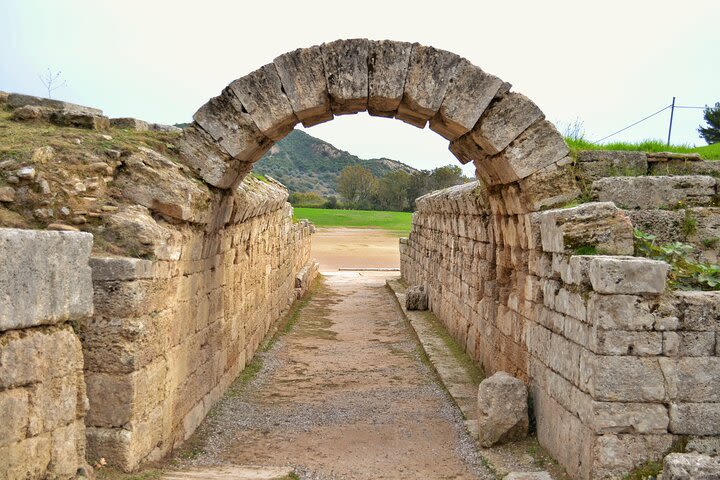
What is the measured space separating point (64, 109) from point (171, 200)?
1957 mm

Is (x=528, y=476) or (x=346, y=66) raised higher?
(x=346, y=66)

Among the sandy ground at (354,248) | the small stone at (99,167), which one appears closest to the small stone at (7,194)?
the small stone at (99,167)

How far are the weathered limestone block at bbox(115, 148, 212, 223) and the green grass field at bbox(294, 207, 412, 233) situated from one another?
42.6 m

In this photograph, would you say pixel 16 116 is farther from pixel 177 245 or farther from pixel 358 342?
pixel 358 342

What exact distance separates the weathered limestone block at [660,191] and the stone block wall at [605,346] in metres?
0.88

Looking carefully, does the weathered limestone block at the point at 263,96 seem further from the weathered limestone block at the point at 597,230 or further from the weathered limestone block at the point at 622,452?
the weathered limestone block at the point at 622,452

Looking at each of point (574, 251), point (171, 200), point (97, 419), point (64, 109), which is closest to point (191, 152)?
point (171, 200)

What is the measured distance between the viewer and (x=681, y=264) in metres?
6.10

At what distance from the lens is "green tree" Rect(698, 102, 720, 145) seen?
28.6 m

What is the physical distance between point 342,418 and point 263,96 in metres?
3.88

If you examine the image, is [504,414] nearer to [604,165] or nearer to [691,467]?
[691,467]

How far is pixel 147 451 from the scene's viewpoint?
19.3 ft

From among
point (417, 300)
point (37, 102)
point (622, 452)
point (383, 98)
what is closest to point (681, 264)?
point (622, 452)

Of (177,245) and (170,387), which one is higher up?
(177,245)
